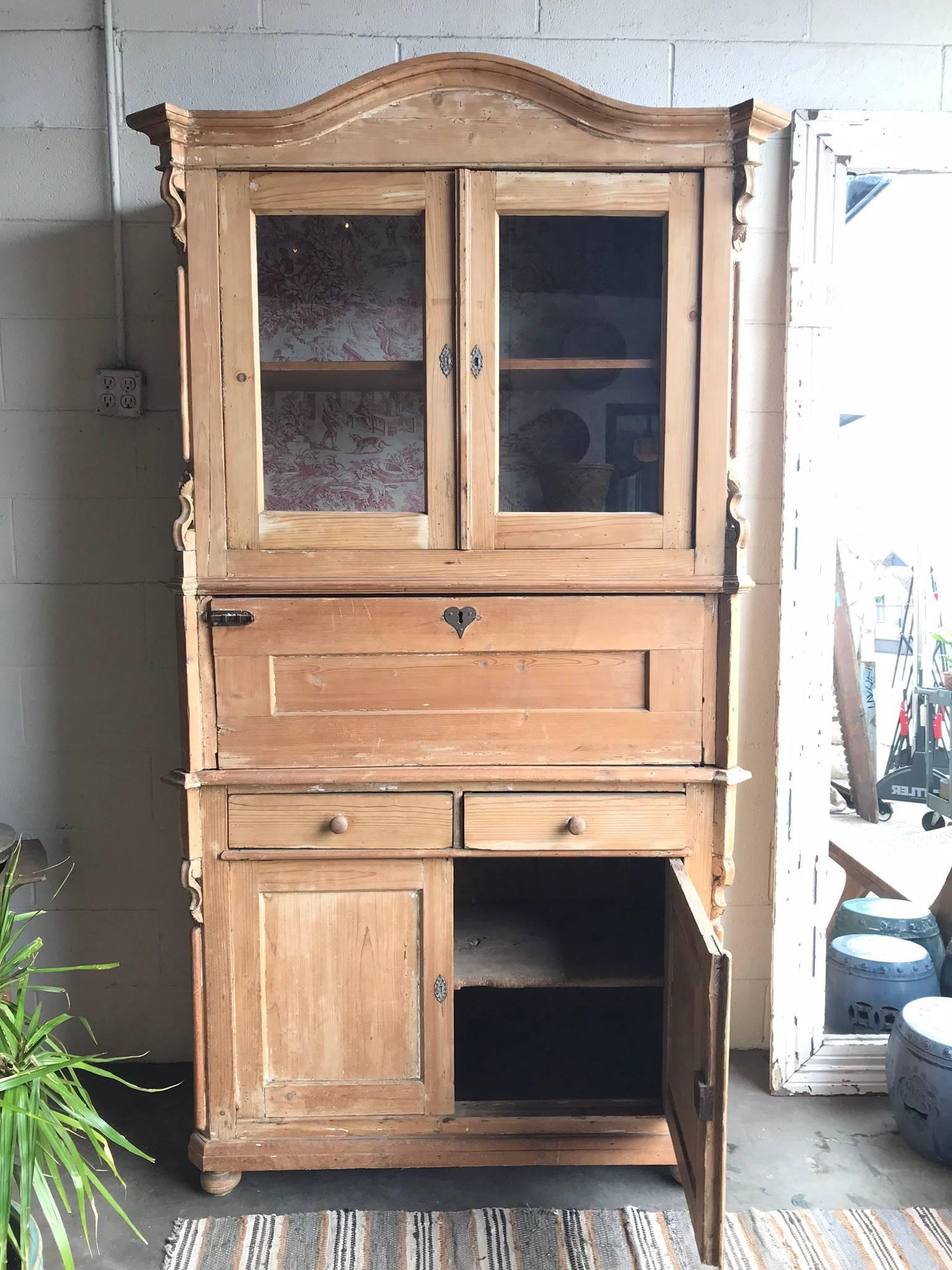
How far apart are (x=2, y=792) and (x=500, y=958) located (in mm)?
1298

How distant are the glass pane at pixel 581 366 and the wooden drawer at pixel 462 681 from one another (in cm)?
22

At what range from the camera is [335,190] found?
1.63m

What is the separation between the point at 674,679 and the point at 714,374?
57cm

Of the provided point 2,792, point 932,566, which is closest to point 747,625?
point 2,792

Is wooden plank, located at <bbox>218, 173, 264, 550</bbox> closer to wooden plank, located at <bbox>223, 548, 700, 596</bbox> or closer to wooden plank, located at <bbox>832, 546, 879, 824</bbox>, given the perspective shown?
wooden plank, located at <bbox>223, 548, 700, 596</bbox>

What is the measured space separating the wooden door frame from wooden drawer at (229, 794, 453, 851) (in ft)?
3.11

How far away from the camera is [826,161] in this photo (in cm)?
206

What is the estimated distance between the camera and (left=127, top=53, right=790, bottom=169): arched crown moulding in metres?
1.58

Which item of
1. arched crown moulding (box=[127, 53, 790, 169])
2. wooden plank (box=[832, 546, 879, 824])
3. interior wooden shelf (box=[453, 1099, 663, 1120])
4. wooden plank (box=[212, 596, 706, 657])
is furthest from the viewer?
wooden plank (box=[832, 546, 879, 824])

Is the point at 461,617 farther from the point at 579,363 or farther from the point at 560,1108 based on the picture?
the point at 560,1108

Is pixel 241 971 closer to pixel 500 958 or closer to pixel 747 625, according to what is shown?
pixel 500 958

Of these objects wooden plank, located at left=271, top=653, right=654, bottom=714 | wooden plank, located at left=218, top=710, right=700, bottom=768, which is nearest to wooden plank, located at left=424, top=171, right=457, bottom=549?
wooden plank, located at left=271, top=653, right=654, bottom=714

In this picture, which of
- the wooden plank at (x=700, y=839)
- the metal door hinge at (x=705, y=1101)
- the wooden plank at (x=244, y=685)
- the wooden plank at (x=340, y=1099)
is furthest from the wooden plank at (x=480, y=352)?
the wooden plank at (x=340, y=1099)

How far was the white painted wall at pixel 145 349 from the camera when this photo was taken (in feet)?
6.66
